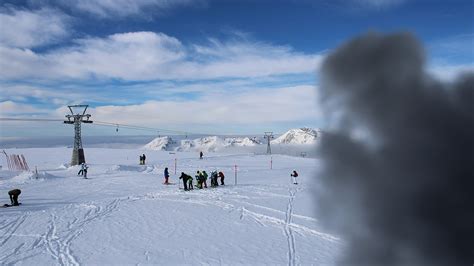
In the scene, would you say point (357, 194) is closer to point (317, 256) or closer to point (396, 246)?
point (396, 246)

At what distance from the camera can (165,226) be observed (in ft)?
52.1

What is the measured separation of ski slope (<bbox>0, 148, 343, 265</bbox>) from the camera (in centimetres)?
1191

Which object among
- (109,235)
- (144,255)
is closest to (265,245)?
(144,255)

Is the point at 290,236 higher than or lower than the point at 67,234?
higher

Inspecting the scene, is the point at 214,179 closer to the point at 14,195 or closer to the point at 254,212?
the point at 254,212

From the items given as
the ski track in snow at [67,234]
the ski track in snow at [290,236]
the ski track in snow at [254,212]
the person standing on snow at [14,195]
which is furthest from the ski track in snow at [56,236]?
the ski track in snow at [290,236]

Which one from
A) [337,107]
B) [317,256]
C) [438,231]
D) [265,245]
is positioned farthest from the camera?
[265,245]

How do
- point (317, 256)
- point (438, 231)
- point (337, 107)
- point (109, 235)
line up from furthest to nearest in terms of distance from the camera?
point (109, 235), point (317, 256), point (337, 107), point (438, 231)

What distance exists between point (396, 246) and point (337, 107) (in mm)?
1649

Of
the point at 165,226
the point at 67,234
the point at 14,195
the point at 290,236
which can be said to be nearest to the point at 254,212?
the point at 290,236

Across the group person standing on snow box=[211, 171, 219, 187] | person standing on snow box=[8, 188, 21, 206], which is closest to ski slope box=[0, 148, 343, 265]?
person standing on snow box=[8, 188, 21, 206]

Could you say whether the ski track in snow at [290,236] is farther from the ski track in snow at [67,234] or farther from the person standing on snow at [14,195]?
the person standing on snow at [14,195]

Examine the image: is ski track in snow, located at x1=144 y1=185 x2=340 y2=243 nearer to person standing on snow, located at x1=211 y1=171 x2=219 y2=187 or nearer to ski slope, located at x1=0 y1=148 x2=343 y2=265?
ski slope, located at x1=0 y1=148 x2=343 y2=265

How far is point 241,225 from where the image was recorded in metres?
15.7
